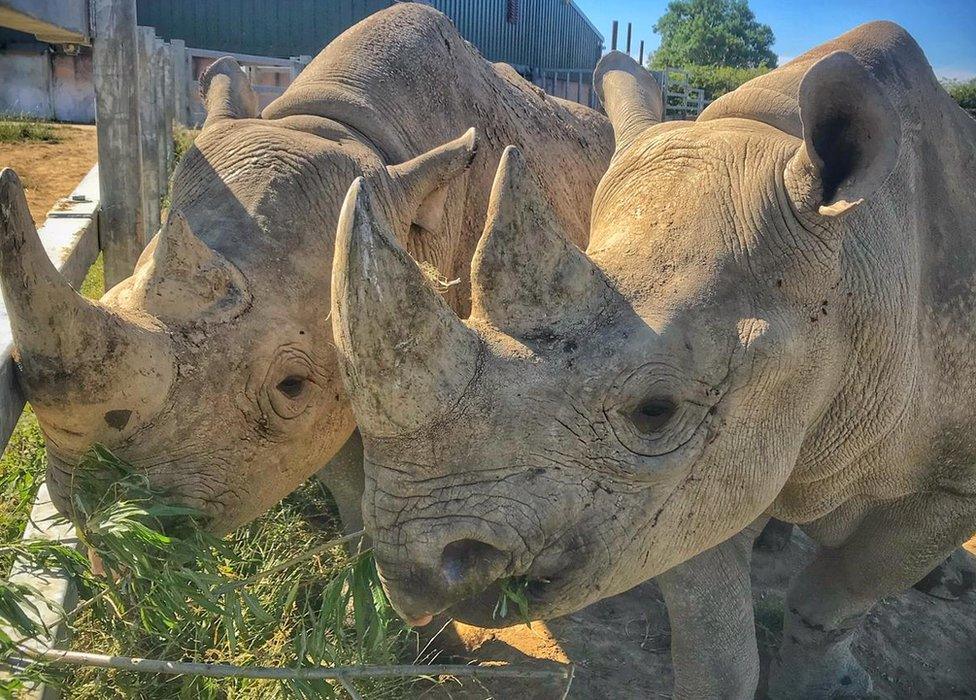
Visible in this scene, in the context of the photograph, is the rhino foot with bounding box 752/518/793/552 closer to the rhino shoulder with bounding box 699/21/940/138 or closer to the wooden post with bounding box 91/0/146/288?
the rhino shoulder with bounding box 699/21/940/138

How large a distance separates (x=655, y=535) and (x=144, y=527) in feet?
5.60

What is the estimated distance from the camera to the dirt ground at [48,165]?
39.4ft

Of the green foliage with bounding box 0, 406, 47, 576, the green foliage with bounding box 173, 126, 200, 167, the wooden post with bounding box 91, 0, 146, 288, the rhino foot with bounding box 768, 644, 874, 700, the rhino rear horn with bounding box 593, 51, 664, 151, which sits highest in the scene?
the rhino rear horn with bounding box 593, 51, 664, 151

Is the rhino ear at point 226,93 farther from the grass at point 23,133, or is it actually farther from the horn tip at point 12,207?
the grass at point 23,133

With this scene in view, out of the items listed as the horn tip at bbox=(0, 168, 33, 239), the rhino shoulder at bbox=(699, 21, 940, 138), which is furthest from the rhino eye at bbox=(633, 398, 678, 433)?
the horn tip at bbox=(0, 168, 33, 239)

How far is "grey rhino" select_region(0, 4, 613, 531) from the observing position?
3.41 meters

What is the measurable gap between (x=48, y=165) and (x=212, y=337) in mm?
12136

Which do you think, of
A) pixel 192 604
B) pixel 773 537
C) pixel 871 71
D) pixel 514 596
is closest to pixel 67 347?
pixel 192 604

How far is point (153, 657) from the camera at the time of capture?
13.9 ft

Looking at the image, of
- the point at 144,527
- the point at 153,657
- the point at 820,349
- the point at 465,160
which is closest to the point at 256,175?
the point at 465,160

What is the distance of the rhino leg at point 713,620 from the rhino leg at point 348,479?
1.69 metres

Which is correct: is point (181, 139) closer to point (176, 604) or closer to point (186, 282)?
point (186, 282)

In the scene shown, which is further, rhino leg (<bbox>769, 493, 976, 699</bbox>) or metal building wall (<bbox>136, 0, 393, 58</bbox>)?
metal building wall (<bbox>136, 0, 393, 58</bbox>)

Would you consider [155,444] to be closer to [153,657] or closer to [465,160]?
[153,657]
